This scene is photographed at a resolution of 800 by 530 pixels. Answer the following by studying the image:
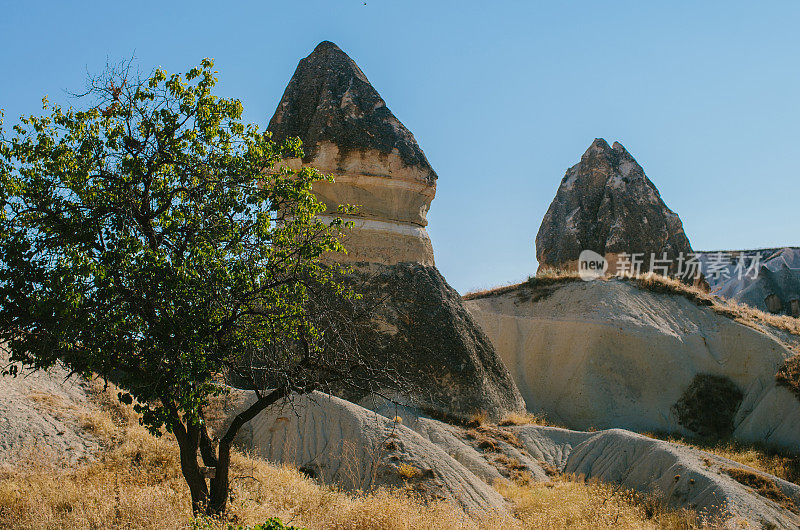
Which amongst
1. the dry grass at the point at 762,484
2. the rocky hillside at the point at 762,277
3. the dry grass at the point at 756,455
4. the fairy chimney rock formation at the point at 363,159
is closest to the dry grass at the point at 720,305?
the dry grass at the point at 756,455

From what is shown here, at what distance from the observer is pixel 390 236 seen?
18.9m

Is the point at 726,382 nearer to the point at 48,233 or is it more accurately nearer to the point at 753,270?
the point at 48,233

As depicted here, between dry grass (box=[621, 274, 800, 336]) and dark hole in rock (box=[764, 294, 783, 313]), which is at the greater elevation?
dark hole in rock (box=[764, 294, 783, 313])

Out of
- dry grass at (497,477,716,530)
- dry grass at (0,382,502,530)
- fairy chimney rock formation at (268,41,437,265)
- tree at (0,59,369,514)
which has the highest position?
fairy chimney rock formation at (268,41,437,265)

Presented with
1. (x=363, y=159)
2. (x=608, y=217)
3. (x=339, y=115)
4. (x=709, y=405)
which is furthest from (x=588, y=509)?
(x=608, y=217)

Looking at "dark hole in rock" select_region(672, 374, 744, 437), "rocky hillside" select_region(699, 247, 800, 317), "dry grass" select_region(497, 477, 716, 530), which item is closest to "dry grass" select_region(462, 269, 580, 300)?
"dark hole in rock" select_region(672, 374, 744, 437)

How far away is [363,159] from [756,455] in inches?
523

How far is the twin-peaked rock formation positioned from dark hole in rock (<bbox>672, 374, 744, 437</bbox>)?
296 inches

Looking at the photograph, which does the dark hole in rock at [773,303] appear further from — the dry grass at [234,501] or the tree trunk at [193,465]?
the tree trunk at [193,465]

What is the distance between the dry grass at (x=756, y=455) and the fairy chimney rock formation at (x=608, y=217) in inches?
437

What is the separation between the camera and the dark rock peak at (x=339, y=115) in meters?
18.8

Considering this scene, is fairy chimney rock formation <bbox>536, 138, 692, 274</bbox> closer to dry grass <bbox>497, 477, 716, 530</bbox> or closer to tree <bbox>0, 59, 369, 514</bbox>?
dry grass <bbox>497, 477, 716, 530</bbox>

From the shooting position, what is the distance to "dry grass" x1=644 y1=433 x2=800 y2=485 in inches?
696

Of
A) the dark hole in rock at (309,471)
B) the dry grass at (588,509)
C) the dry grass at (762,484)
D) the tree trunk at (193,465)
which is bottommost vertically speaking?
the dry grass at (588,509)
